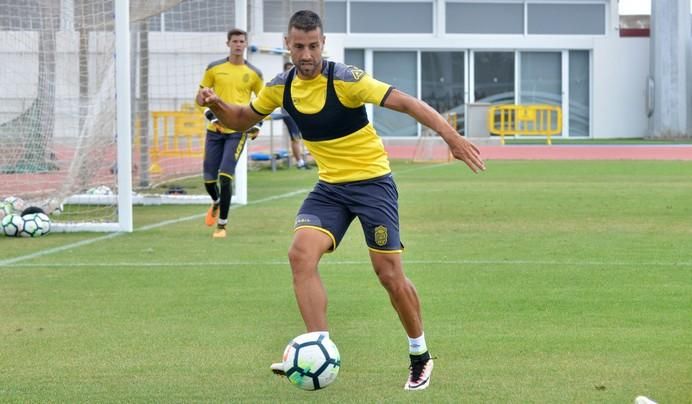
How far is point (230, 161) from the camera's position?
14477mm

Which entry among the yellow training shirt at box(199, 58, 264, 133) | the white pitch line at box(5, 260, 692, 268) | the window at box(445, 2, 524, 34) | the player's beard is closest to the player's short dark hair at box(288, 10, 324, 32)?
the player's beard

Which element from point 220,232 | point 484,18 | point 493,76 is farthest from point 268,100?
point 484,18

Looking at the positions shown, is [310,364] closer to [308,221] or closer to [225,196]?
[308,221]

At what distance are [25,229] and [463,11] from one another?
33.0 meters

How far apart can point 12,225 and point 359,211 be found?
836 centimetres

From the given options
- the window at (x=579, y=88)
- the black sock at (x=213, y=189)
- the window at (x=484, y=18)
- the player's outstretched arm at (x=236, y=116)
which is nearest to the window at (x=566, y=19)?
the window at (x=484, y=18)

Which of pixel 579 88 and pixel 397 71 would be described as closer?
pixel 397 71

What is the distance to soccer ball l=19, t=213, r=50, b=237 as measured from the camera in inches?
555

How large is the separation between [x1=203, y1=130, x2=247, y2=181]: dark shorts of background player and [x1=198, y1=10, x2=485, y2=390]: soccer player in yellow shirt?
298 inches

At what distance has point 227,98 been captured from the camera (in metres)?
14.8

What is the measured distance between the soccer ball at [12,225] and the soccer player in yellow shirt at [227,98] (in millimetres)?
2203

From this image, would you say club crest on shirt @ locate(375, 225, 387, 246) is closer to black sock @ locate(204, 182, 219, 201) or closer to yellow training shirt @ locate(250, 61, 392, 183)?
yellow training shirt @ locate(250, 61, 392, 183)


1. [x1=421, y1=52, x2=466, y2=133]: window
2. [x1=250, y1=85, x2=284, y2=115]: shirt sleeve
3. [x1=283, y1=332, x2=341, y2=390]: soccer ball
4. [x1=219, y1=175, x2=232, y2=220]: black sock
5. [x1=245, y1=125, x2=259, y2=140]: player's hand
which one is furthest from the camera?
[x1=421, y1=52, x2=466, y2=133]: window

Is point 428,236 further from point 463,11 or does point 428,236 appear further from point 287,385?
point 463,11
